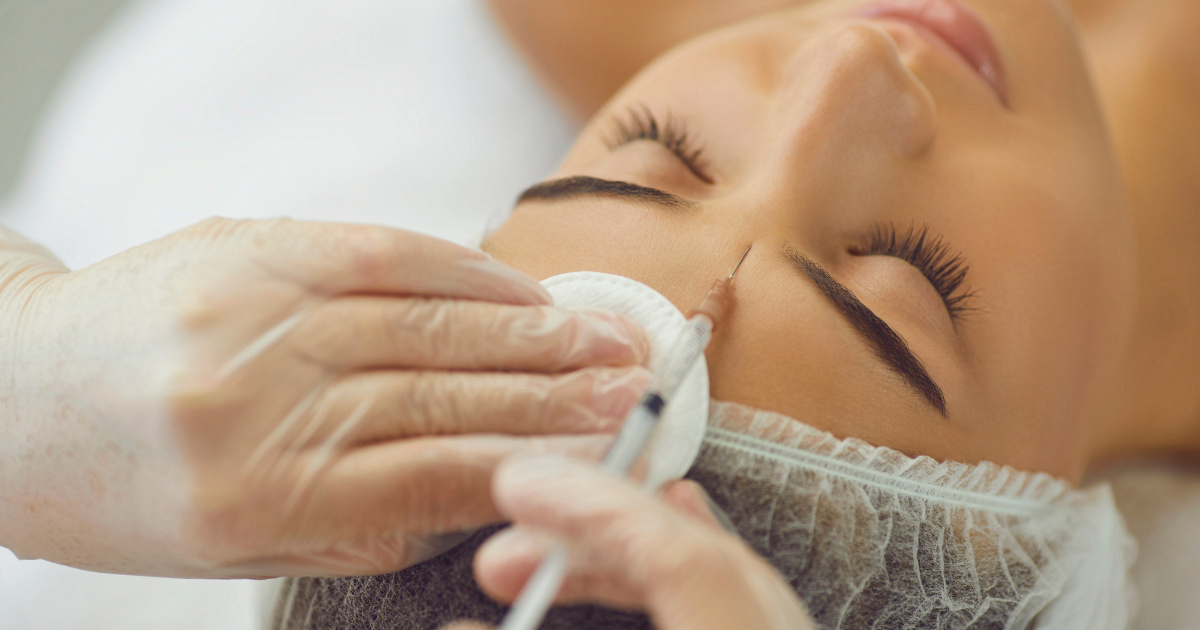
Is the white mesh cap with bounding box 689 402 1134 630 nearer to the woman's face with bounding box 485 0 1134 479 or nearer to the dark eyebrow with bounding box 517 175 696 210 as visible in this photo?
the woman's face with bounding box 485 0 1134 479

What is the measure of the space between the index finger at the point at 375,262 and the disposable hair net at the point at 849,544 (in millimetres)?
262

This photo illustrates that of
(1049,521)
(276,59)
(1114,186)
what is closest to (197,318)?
(1049,521)

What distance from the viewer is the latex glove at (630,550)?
57cm

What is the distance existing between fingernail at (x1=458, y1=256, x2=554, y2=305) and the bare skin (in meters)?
0.13

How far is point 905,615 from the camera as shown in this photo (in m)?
0.92

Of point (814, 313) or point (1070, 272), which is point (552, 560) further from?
point (1070, 272)

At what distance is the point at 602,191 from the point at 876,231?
0.34m

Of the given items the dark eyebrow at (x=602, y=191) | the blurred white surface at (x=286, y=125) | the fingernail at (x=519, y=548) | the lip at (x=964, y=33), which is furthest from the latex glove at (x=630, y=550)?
the blurred white surface at (x=286, y=125)

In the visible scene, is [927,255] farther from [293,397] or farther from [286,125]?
[286,125]

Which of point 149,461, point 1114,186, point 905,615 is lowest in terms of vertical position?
point 905,615

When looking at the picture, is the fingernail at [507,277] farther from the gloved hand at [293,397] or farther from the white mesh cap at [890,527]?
the white mesh cap at [890,527]

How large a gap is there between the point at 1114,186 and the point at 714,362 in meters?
0.78

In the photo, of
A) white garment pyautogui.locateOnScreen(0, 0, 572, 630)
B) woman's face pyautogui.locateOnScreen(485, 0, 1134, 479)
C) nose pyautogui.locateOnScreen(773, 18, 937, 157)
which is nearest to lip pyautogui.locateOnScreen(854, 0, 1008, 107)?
woman's face pyautogui.locateOnScreen(485, 0, 1134, 479)

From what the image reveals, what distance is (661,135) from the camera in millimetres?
1042
